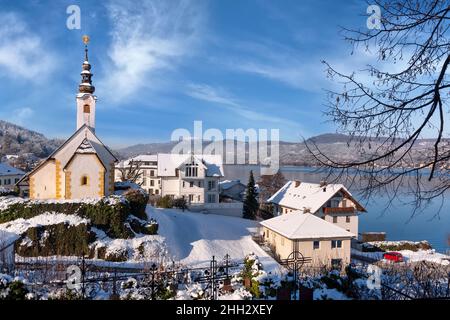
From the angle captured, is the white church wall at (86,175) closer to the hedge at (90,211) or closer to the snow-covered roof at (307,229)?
the hedge at (90,211)

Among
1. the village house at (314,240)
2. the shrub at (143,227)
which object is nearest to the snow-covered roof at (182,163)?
the shrub at (143,227)

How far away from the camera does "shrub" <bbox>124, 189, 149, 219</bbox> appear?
19.3 m

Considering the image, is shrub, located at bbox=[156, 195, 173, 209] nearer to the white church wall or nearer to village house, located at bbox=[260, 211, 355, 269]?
the white church wall

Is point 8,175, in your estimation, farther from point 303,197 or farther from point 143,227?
point 303,197

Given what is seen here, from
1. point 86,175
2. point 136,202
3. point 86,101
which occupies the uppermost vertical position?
point 86,101

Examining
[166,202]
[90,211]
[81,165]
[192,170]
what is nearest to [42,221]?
[90,211]

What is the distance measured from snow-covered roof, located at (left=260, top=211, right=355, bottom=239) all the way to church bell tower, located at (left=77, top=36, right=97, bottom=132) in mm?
14893

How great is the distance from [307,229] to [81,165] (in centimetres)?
1468

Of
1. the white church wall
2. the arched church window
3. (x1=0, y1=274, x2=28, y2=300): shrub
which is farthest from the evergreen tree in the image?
(x1=0, y1=274, x2=28, y2=300): shrub

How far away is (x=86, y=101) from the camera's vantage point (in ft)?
69.5

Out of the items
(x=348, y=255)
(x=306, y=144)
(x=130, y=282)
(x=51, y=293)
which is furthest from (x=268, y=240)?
(x=306, y=144)

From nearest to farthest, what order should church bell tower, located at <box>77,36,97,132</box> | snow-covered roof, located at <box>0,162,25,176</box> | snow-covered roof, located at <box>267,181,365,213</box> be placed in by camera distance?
church bell tower, located at <box>77,36,97,132</box>, snow-covered roof, located at <box>267,181,365,213</box>, snow-covered roof, located at <box>0,162,25,176</box>

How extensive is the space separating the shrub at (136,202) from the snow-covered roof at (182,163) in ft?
42.6

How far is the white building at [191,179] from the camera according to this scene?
32688 mm
